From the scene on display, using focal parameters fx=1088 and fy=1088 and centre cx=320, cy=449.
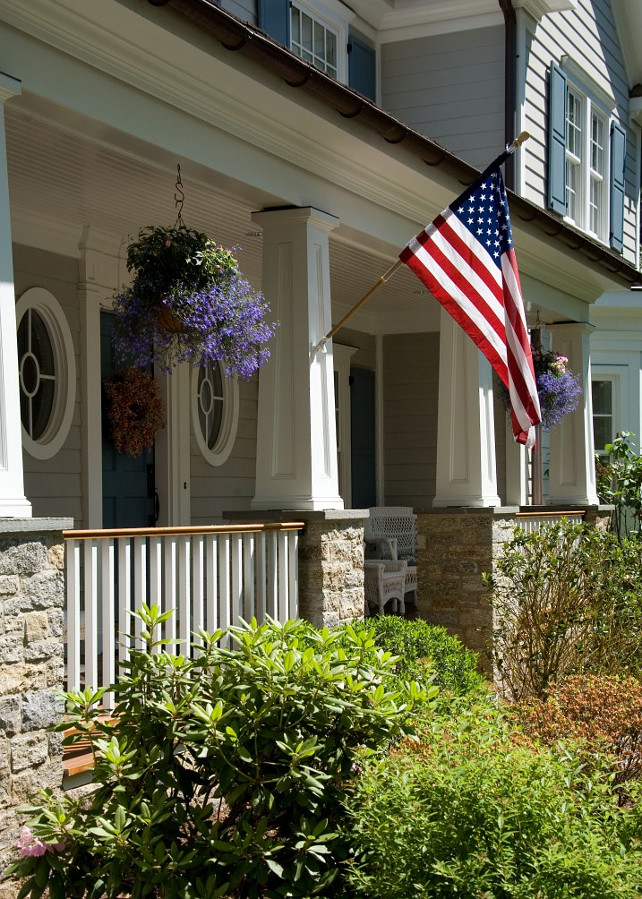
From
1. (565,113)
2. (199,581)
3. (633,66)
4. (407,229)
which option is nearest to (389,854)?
(199,581)

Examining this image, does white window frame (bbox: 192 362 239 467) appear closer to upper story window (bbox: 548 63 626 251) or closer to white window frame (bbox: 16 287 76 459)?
white window frame (bbox: 16 287 76 459)

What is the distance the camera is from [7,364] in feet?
16.1

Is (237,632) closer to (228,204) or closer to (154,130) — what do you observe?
(154,130)

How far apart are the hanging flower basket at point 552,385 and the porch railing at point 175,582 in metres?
4.82

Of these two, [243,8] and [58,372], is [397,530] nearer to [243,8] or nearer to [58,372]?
[58,372]

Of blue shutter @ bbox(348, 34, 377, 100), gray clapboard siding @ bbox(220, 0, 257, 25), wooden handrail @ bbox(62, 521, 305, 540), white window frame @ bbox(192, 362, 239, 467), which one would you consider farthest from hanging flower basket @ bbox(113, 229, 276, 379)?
blue shutter @ bbox(348, 34, 377, 100)

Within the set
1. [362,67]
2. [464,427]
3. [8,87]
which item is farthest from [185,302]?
[362,67]

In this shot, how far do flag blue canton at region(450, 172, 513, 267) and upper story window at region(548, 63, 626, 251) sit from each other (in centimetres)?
599

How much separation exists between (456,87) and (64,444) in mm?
6588

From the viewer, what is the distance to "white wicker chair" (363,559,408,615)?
10375 millimetres

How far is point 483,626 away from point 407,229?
10.8 ft

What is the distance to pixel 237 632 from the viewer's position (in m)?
4.61

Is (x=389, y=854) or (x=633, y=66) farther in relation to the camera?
(x=633, y=66)

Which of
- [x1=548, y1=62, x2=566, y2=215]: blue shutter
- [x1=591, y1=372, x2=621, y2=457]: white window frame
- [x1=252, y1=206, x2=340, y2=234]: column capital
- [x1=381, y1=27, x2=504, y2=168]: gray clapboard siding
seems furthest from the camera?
[x1=591, y1=372, x2=621, y2=457]: white window frame
